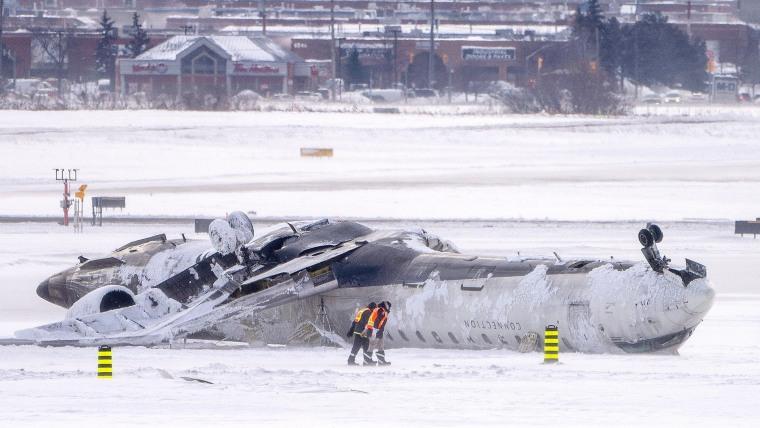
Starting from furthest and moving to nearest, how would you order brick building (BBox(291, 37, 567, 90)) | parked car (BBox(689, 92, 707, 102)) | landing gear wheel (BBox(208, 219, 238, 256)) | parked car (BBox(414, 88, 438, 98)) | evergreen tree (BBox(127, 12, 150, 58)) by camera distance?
brick building (BBox(291, 37, 567, 90)) < evergreen tree (BBox(127, 12, 150, 58)) < parked car (BBox(689, 92, 707, 102)) < parked car (BBox(414, 88, 438, 98)) < landing gear wheel (BBox(208, 219, 238, 256))

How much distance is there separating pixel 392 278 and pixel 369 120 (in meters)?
76.6

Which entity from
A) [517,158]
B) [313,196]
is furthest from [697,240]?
[517,158]

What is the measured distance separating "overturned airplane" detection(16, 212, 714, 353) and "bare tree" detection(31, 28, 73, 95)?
12942 cm

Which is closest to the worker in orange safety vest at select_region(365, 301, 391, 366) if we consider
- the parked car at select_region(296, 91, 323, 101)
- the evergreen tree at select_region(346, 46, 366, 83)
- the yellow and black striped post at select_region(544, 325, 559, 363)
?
the yellow and black striped post at select_region(544, 325, 559, 363)

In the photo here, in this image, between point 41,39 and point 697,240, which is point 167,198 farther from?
point 41,39

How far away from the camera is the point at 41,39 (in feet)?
517

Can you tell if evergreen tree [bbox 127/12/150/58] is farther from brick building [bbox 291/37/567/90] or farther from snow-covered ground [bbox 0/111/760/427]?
snow-covered ground [bbox 0/111/760/427]

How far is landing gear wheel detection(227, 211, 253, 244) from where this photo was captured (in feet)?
89.2

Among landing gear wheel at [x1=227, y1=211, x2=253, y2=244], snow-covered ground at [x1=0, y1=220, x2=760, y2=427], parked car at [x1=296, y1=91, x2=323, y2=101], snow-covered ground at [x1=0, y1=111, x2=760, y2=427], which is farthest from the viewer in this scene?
parked car at [x1=296, y1=91, x2=323, y2=101]

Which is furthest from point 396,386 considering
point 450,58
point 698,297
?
point 450,58

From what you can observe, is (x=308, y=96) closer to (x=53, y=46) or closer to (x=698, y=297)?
(x=53, y=46)

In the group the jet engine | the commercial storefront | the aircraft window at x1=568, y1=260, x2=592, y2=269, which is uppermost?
the commercial storefront

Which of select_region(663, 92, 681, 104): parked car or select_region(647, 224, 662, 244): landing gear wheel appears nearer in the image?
select_region(647, 224, 662, 244): landing gear wheel

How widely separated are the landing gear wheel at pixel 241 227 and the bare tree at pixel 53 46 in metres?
130
